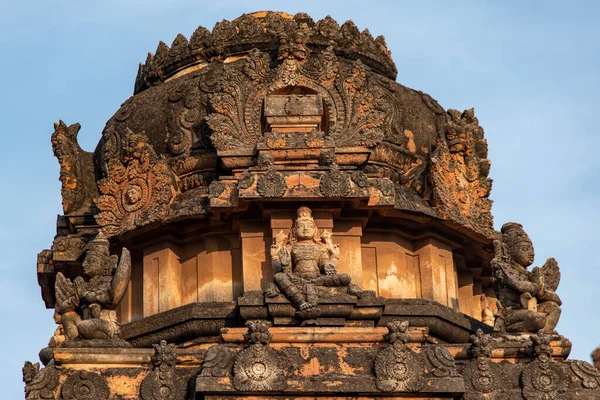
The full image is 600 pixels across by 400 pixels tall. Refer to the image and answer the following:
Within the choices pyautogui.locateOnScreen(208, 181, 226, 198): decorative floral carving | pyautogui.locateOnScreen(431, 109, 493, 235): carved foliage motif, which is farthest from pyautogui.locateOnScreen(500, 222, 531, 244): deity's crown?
pyautogui.locateOnScreen(208, 181, 226, 198): decorative floral carving

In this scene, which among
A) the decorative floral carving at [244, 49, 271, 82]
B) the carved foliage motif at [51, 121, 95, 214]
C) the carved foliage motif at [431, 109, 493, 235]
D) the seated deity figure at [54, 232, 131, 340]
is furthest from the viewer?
the carved foliage motif at [51, 121, 95, 214]

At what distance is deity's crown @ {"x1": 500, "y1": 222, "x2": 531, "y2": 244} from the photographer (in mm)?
32688

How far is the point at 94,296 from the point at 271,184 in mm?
3563

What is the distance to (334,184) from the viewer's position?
32312 mm

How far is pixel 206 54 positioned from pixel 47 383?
9.71 metres

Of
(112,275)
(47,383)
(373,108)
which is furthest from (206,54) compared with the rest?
(47,383)

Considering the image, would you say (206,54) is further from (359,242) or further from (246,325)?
(246,325)

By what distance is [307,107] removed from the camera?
33.5 metres

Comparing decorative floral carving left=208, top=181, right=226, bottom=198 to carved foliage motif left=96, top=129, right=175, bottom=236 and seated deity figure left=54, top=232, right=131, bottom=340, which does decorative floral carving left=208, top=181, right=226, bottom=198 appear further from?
seated deity figure left=54, top=232, right=131, bottom=340

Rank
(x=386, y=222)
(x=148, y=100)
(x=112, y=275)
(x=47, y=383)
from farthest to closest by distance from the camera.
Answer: (x=148, y=100) → (x=386, y=222) → (x=112, y=275) → (x=47, y=383)

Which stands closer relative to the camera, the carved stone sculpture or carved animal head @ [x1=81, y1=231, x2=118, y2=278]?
the carved stone sculpture

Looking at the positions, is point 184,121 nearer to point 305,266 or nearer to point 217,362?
point 305,266

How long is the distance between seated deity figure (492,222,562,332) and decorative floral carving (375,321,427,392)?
274 centimetres

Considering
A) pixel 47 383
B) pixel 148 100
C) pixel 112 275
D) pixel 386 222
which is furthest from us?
pixel 148 100
